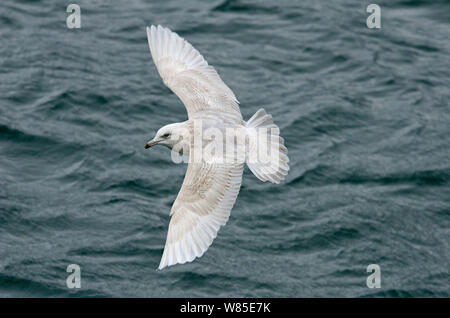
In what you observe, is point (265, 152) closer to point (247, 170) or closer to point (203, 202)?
point (203, 202)

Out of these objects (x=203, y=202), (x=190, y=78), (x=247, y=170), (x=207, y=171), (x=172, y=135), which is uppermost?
(x=190, y=78)

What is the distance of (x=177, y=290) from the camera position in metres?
12.9

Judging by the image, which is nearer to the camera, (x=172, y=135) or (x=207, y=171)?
(x=207, y=171)

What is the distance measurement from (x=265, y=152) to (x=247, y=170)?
347 cm

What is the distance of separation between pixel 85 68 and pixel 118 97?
1037 mm

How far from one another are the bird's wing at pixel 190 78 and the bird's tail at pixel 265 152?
1.14 feet

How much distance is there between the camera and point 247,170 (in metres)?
14.3

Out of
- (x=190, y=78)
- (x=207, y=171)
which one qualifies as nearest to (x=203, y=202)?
(x=207, y=171)

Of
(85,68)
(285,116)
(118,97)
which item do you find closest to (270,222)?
(285,116)

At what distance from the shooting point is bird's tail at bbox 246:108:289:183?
420 inches

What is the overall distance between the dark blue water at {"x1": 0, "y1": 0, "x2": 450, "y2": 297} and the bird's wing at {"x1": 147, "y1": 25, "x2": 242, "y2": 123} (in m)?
2.17

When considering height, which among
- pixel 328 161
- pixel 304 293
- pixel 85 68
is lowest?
pixel 304 293

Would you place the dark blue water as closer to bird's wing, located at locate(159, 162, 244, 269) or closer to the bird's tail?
bird's wing, located at locate(159, 162, 244, 269)

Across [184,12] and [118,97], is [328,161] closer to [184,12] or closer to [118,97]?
[118,97]
